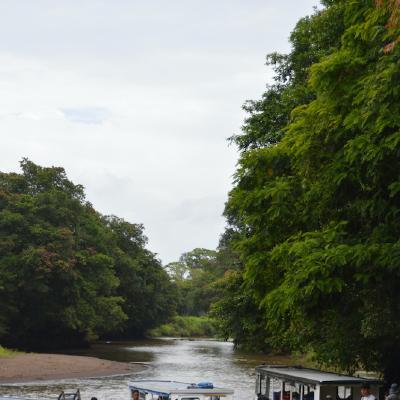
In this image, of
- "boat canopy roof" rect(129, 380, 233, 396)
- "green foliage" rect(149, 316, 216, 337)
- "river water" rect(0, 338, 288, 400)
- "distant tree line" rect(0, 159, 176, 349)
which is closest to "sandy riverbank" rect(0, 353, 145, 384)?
"river water" rect(0, 338, 288, 400)

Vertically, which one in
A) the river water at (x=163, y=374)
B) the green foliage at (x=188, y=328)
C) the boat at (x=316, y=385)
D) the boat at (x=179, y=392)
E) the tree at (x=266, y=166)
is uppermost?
the tree at (x=266, y=166)

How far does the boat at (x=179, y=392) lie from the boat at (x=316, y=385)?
1.77m

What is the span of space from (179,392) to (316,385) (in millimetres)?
4817

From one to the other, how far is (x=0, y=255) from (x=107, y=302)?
13943 mm

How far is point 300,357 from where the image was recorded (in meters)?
58.8

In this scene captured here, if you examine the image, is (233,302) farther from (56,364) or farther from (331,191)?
(56,364)

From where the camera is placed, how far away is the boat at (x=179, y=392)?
24.9m

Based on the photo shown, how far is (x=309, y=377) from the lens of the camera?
76.3ft

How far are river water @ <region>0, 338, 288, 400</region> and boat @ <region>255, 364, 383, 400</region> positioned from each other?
13400mm

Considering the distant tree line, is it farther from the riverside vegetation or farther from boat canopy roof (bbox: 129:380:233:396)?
boat canopy roof (bbox: 129:380:233:396)

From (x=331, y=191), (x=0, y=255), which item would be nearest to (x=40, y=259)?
(x=0, y=255)

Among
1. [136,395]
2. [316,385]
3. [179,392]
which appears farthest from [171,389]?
[316,385]

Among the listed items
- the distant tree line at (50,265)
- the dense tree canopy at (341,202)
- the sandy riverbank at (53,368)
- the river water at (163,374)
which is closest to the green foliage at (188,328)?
the distant tree line at (50,265)

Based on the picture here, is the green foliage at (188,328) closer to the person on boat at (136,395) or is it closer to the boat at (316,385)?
the person on boat at (136,395)
